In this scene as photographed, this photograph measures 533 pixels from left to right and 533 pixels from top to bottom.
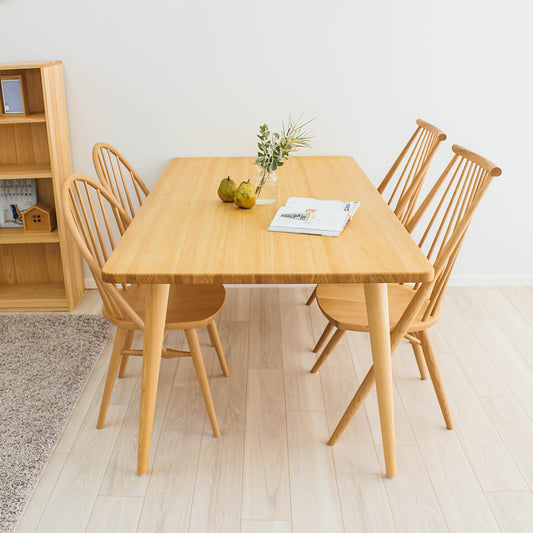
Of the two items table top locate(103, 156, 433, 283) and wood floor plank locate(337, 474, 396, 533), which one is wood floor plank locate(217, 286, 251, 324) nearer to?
table top locate(103, 156, 433, 283)

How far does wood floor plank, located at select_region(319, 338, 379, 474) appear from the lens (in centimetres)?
188

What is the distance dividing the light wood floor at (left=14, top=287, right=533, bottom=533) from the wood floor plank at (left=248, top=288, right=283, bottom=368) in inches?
0.5

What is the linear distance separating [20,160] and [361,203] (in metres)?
1.74

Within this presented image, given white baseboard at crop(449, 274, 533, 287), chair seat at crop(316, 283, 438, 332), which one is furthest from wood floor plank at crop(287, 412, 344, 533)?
white baseboard at crop(449, 274, 533, 287)

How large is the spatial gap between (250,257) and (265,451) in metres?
0.71

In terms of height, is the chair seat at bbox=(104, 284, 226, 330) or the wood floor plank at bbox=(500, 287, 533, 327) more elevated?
the chair seat at bbox=(104, 284, 226, 330)

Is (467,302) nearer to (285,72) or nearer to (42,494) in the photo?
(285,72)

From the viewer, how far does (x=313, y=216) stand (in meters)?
1.88

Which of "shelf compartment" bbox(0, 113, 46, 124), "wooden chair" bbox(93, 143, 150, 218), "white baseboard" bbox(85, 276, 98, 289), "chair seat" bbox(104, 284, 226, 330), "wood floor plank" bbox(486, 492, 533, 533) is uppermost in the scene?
"shelf compartment" bbox(0, 113, 46, 124)

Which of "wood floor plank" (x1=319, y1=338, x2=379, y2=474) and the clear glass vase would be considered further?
the clear glass vase

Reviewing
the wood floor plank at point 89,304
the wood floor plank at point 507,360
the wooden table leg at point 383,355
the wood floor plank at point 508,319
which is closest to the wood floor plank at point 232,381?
the wooden table leg at point 383,355

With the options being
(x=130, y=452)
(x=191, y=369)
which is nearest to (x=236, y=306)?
(x=191, y=369)

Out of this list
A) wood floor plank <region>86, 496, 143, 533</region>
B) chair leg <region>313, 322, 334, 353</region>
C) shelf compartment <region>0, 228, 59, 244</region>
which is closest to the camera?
wood floor plank <region>86, 496, 143, 533</region>

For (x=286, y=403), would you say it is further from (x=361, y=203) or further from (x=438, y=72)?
(x=438, y=72)
